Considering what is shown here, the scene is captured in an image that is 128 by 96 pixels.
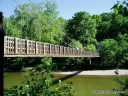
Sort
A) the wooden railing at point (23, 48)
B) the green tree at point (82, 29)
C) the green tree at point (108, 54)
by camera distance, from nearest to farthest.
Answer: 1. the wooden railing at point (23, 48)
2. the green tree at point (108, 54)
3. the green tree at point (82, 29)

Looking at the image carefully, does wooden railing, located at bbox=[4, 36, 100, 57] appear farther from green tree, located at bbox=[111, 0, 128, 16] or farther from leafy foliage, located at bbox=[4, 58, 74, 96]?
green tree, located at bbox=[111, 0, 128, 16]

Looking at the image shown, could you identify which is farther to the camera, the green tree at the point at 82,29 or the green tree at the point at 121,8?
the green tree at the point at 82,29

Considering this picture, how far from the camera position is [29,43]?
49.5 ft

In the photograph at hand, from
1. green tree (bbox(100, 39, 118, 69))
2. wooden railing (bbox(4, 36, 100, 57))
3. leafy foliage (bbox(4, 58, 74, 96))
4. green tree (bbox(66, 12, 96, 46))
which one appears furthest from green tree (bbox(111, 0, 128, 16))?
green tree (bbox(66, 12, 96, 46))

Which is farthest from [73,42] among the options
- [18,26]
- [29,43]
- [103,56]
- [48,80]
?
[48,80]

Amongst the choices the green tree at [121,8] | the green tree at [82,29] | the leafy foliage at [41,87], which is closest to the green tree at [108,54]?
the green tree at [82,29]

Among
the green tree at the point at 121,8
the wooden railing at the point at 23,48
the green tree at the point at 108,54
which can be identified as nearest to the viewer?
the green tree at the point at 121,8

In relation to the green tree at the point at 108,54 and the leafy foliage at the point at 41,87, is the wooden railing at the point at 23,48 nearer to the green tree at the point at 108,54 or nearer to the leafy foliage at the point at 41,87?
the leafy foliage at the point at 41,87

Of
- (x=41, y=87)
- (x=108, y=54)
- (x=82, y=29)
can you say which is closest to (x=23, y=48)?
(x=41, y=87)

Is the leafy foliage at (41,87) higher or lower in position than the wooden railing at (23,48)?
lower

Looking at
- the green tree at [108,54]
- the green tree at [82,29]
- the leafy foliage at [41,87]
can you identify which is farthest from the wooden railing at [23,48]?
the green tree at [82,29]

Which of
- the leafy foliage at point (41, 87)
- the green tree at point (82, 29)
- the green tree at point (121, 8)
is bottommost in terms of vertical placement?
the leafy foliage at point (41, 87)

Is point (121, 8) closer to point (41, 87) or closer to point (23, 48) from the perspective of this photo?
point (41, 87)

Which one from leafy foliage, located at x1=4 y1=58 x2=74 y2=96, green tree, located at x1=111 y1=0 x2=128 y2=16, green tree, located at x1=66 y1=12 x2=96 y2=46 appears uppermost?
green tree, located at x1=66 y1=12 x2=96 y2=46
